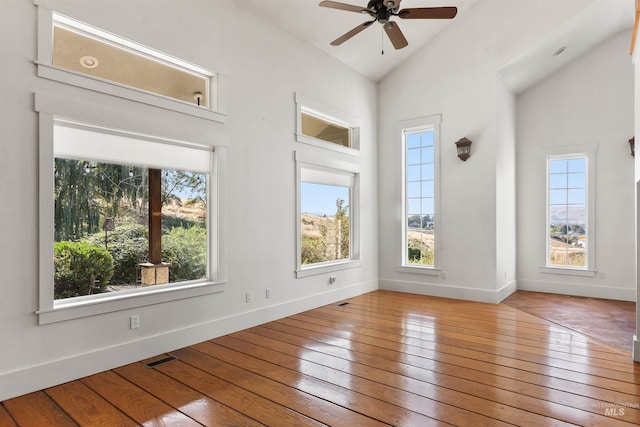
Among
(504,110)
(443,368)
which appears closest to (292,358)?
(443,368)

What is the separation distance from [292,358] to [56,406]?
5.79 feet

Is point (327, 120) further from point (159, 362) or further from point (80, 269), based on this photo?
point (159, 362)

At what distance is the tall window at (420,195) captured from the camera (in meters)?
6.22

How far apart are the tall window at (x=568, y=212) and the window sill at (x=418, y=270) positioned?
6.89ft

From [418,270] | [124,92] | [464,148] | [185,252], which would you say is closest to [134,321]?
[185,252]

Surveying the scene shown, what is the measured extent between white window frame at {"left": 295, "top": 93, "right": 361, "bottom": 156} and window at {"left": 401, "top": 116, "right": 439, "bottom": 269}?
892 millimetres

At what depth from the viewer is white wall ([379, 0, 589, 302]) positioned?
5500mm

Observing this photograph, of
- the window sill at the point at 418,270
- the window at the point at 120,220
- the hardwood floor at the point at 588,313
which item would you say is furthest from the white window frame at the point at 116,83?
the hardwood floor at the point at 588,313

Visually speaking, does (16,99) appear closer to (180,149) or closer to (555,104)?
(180,149)

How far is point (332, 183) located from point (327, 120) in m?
0.97

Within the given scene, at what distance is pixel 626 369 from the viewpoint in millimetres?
3113

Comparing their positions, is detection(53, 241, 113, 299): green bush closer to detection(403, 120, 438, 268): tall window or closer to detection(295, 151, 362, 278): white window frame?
detection(295, 151, 362, 278): white window frame

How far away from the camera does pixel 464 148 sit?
568 cm
